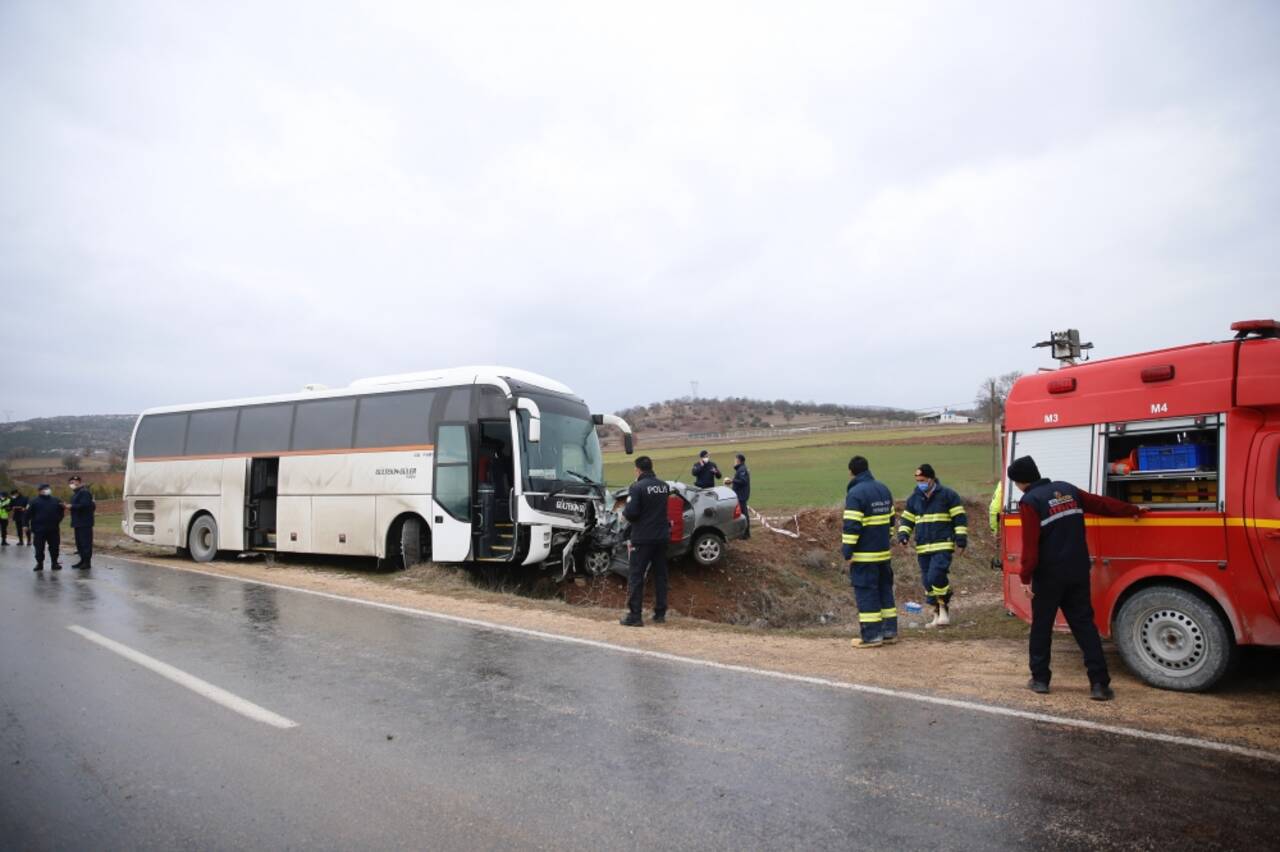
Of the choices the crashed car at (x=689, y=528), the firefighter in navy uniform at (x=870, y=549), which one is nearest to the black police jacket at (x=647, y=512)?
the firefighter in navy uniform at (x=870, y=549)

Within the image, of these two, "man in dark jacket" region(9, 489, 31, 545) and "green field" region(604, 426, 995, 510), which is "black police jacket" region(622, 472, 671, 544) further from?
"man in dark jacket" region(9, 489, 31, 545)

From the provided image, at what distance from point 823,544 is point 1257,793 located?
14301mm

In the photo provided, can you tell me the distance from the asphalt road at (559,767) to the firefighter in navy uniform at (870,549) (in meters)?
1.95

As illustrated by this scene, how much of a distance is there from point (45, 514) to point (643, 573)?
41.9ft

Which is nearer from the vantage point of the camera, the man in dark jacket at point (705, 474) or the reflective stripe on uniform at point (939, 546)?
the reflective stripe on uniform at point (939, 546)

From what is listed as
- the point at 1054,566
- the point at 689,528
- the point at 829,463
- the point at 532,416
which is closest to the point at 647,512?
the point at 532,416

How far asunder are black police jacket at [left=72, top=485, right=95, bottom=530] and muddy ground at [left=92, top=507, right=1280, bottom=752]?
1.74 meters

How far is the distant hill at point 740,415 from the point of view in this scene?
102250mm

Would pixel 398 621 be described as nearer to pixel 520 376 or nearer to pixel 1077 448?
pixel 520 376

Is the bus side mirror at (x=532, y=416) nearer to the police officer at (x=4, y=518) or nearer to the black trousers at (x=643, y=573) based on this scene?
the black trousers at (x=643, y=573)

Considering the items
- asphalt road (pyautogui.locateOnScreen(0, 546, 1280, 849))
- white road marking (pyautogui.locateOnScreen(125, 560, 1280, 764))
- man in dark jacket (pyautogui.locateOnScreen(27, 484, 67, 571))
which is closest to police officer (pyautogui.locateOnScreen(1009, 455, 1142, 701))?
white road marking (pyautogui.locateOnScreen(125, 560, 1280, 764))

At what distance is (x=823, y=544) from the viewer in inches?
701

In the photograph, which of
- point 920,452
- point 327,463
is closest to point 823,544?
point 327,463

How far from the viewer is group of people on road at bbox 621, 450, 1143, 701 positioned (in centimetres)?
543
